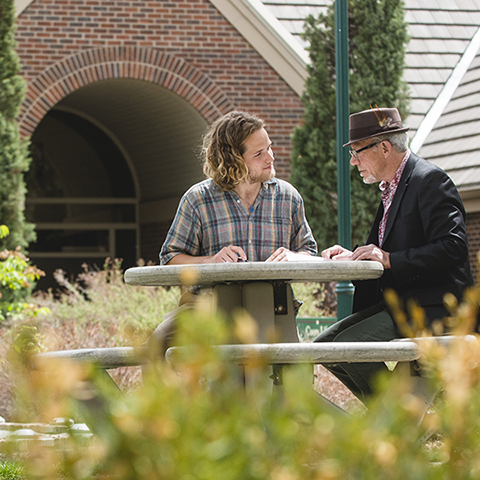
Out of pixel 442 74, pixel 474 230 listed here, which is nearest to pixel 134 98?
pixel 442 74

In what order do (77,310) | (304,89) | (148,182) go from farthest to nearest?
(148,182)
(304,89)
(77,310)

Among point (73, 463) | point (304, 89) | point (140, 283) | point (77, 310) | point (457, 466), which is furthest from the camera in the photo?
point (304, 89)

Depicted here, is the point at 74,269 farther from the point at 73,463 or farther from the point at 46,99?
the point at 73,463

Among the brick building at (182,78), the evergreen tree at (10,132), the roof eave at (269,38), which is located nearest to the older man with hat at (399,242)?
the evergreen tree at (10,132)

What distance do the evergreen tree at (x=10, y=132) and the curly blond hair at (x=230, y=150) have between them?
7.03m

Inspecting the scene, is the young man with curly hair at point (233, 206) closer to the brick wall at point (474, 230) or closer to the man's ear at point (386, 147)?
the man's ear at point (386, 147)

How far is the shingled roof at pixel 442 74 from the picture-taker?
11.9 metres

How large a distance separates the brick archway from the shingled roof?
1847 millimetres

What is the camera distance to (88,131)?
16.7 metres

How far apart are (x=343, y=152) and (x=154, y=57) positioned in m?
6.14

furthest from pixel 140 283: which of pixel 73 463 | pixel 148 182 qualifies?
pixel 148 182

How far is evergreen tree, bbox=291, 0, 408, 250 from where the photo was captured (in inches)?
447

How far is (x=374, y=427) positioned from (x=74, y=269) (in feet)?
51.0

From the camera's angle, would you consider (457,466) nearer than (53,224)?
Yes
